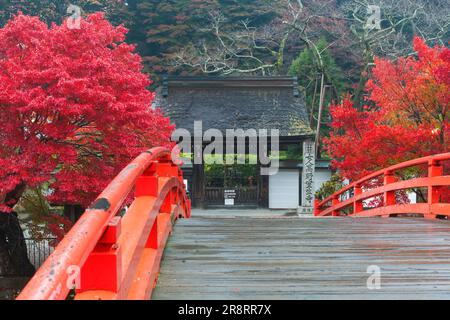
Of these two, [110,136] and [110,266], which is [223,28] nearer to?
[110,136]

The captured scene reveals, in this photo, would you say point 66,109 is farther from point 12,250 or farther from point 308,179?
point 308,179

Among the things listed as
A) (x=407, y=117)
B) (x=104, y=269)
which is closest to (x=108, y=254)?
(x=104, y=269)

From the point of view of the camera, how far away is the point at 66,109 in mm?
7109

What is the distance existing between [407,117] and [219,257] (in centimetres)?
810

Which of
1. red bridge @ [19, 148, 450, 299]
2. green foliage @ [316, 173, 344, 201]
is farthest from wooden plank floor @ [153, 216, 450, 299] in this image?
green foliage @ [316, 173, 344, 201]

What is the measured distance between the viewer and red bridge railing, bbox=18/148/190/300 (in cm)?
147

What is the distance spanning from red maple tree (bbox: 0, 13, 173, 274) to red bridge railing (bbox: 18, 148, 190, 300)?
4.41 meters

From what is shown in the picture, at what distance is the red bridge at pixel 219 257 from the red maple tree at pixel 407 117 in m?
4.47

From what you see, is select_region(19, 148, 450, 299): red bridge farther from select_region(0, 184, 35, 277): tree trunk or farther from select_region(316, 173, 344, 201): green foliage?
select_region(316, 173, 344, 201): green foliage

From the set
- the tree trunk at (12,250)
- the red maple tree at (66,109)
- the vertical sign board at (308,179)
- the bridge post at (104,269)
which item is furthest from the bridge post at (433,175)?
the vertical sign board at (308,179)
